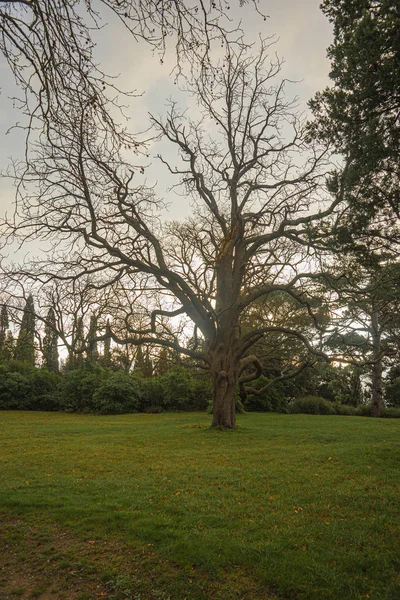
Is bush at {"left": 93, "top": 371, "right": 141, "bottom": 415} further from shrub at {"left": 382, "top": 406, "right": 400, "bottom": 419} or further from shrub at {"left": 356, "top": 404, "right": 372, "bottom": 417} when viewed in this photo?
shrub at {"left": 382, "top": 406, "right": 400, "bottom": 419}

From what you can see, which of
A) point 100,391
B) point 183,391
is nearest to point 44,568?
point 100,391

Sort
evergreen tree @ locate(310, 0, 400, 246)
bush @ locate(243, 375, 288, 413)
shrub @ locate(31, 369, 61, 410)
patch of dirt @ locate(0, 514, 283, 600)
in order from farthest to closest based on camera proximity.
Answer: bush @ locate(243, 375, 288, 413) → shrub @ locate(31, 369, 61, 410) → evergreen tree @ locate(310, 0, 400, 246) → patch of dirt @ locate(0, 514, 283, 600)

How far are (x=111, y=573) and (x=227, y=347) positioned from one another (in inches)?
493

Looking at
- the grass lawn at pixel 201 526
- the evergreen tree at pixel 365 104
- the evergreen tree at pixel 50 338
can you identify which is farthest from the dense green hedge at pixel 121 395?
the evergreen tree at pixel 365 104

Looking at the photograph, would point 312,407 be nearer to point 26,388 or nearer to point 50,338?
point 50,338

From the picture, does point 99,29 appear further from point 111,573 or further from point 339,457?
point 339,457

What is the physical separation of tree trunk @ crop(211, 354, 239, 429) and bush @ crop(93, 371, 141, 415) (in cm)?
1189

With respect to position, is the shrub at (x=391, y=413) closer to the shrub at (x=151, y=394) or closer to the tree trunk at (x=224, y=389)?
the shrub at (x=151, y=394)

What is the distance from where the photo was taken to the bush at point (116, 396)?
26.5 metres

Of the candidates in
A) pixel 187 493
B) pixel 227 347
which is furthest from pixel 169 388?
pixel 187 493

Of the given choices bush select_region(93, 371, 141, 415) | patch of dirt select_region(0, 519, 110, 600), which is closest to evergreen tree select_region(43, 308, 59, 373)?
bush select_region(93, 371, 141, 415)

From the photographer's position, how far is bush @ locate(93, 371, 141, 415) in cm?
2650

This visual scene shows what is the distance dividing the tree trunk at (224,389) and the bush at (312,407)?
1387cm

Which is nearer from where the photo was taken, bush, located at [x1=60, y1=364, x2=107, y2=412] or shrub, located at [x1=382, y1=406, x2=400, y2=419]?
shrub, located at [x1=382, y1=406, x2=400, y2=419]
